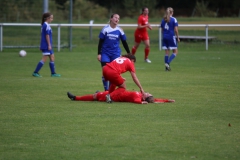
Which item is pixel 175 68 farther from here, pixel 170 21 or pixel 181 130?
pixel 181 130

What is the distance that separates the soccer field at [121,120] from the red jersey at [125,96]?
192 millimetres

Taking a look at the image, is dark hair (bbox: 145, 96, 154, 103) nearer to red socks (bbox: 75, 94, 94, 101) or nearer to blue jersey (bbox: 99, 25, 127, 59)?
red socks (bbox: 75, 94, 94, 101)

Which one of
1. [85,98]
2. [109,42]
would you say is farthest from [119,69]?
[109,42]

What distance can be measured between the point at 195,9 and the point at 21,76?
43.1m

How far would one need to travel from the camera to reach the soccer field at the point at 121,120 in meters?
7.54

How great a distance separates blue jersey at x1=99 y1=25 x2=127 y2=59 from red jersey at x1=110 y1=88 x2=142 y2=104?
1683 millimetres

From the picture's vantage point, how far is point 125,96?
11953 mm

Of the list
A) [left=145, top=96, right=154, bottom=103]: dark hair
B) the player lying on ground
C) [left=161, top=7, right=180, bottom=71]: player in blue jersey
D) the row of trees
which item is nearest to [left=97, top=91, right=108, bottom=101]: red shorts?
the player lying on ground

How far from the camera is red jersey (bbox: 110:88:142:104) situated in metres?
11.8

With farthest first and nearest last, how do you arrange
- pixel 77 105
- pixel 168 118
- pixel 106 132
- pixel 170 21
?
pixel 170 21, pixel 77 105, pixel 168 118, pixel 106 132

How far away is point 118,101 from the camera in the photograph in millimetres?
12125

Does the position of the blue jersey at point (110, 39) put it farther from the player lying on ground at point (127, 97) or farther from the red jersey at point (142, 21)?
the red jersey at point (142, 21)

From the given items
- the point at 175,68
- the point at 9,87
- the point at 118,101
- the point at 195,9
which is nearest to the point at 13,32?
the point at 175,68

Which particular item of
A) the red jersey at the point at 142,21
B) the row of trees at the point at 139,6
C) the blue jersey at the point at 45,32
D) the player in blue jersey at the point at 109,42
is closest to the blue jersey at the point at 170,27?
the red jersey at the point at 142,21
